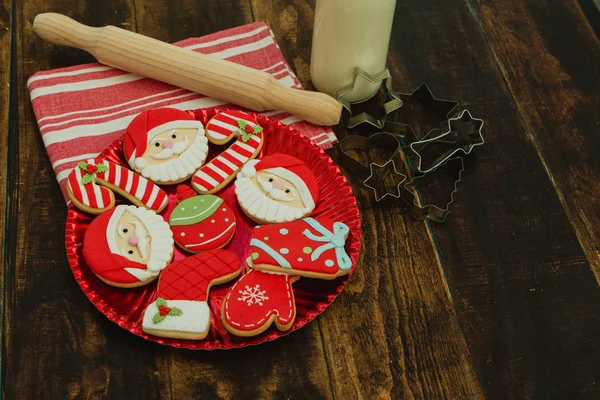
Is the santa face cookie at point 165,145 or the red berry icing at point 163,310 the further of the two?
the santa face cookie at point 165,145

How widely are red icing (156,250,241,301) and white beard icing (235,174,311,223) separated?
0.07m

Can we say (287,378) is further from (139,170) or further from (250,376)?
(139,170)

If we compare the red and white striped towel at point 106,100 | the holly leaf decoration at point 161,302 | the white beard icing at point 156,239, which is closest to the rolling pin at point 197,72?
the red and white striped towel at point 106,100

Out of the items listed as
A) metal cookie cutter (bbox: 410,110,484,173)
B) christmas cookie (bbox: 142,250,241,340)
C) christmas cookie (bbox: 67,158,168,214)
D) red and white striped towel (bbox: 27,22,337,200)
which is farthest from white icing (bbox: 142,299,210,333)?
metal cookie cutter (bbox: 410,110,484,173)

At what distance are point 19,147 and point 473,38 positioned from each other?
728 mm

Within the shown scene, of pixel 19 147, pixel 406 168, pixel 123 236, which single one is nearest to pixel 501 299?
pixel 406 168

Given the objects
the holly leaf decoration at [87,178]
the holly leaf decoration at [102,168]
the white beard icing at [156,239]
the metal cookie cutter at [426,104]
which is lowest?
the metal cookie cutter at [426,104]

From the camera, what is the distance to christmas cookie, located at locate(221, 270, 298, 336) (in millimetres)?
759

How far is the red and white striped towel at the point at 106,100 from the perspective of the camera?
96cm

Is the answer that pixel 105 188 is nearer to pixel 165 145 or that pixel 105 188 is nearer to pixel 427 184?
pixel 165 145

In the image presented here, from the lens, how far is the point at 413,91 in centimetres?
107

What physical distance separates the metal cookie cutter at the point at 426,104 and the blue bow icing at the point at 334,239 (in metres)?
0.27

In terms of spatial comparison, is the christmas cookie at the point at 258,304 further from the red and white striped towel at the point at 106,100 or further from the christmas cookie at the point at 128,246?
the red and white striped towel at the point at 106,100

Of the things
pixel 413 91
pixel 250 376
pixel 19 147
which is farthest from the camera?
pixel 413 91
